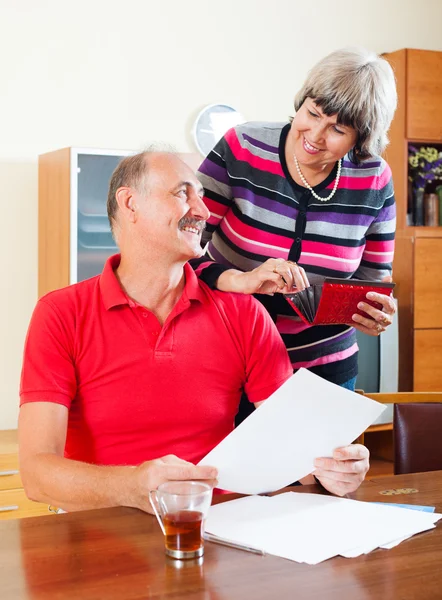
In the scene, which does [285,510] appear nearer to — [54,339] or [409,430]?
[54,339]

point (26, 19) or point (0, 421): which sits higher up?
point (26, 19)

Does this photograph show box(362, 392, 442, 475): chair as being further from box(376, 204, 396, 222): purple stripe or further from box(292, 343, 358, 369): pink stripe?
box(376, 204, 396, 222): purple stripe

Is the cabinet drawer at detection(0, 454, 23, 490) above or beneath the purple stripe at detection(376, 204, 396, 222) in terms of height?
beneath

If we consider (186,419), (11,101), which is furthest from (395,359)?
(186,419)

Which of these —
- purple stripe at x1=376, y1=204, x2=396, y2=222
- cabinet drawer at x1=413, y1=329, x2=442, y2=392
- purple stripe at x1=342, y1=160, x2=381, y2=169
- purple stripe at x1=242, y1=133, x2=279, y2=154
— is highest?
purple stripe at x1=242, y1=133, x2=279, y2=154

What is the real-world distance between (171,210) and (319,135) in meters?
0.36

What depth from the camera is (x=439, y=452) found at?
204 cm

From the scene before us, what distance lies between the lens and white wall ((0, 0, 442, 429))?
400 centimetres

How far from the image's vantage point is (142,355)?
68.1 inches

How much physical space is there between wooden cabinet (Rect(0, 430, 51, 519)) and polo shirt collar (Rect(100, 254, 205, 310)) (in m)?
1.80

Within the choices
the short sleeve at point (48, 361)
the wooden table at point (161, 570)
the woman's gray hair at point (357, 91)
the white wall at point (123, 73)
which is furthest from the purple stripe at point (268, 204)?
the white wall at point (123, 73)

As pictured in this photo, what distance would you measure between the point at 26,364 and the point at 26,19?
2.77 meters

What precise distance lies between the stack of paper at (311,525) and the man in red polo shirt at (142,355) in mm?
91

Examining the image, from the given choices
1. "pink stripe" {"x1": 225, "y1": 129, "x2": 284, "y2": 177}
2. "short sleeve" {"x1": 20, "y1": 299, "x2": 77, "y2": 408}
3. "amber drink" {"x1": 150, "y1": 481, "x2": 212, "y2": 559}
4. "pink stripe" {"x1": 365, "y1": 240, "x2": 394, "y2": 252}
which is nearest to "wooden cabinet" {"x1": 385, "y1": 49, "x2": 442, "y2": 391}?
"pink stripe" {"x1": 365, "y1": 240, "x2": 394, "y2": 252}
